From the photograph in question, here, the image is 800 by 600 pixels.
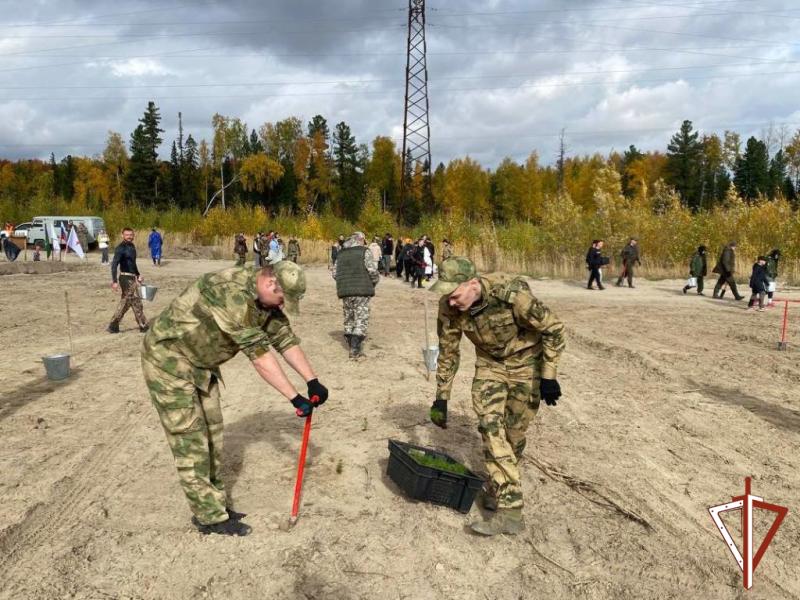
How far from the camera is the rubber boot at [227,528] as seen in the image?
399 centimetres

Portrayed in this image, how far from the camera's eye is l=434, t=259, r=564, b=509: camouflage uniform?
13.0ft

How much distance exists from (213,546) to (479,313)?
230 centimetres

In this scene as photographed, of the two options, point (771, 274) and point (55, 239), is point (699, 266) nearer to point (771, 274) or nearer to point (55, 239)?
point (771, 274)

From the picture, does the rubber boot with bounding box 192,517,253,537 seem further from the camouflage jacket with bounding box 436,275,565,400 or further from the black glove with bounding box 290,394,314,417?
the camouflage jacket with bounding box 436,275,565,400

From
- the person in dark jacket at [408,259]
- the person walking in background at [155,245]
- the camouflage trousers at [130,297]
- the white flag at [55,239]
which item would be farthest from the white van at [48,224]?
the camouflage trousers at [130,297]

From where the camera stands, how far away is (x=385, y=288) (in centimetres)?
1942

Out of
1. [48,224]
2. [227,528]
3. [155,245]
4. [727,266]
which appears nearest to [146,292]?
[227,528]

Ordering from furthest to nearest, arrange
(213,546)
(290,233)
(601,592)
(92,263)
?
(290,233), (92,263), (213,546), (601,592)

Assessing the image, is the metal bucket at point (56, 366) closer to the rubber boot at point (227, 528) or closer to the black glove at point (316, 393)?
the rubber boot at point (227, 528)

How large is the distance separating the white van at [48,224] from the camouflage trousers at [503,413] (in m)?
35.1

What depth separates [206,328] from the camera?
12.2ft

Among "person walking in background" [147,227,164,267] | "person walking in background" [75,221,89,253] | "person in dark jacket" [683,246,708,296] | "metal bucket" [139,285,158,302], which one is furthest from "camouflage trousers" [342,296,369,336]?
"person walking in background" [75,221,89,253]

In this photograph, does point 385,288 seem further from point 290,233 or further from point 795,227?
point 290,233

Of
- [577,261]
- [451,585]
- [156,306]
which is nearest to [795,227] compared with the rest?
[577,261]
